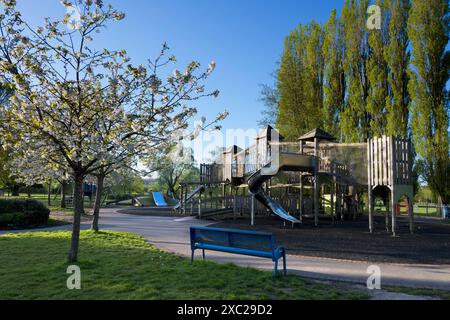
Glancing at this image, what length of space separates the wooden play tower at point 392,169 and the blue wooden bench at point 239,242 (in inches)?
379

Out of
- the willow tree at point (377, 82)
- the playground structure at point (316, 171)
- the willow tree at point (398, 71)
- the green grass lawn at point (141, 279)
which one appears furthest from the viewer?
the willow tree at point (377, 82)

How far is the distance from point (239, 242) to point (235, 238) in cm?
11

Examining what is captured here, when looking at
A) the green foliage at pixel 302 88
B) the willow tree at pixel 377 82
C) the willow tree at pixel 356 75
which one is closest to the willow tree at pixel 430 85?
the willow tree at pixel 377 82

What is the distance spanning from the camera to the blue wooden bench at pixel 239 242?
6.65 m

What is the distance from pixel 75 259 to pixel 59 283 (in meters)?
1.71

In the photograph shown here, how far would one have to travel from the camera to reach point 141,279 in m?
6.14

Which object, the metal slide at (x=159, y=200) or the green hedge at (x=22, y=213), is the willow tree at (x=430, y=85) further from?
the metal slide at (x=159, y=200)

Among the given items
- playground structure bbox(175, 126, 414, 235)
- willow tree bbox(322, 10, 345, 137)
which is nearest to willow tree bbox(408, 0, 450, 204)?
playground structure bbox(175, 126, 414, 235)

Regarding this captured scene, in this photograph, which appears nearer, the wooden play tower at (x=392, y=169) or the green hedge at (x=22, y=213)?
the wooden play tower at (x=392, y=169)

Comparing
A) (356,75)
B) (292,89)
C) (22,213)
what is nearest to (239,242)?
(22,213)

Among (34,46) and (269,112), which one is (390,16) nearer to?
(269,112)

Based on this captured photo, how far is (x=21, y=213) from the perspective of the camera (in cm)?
1641
